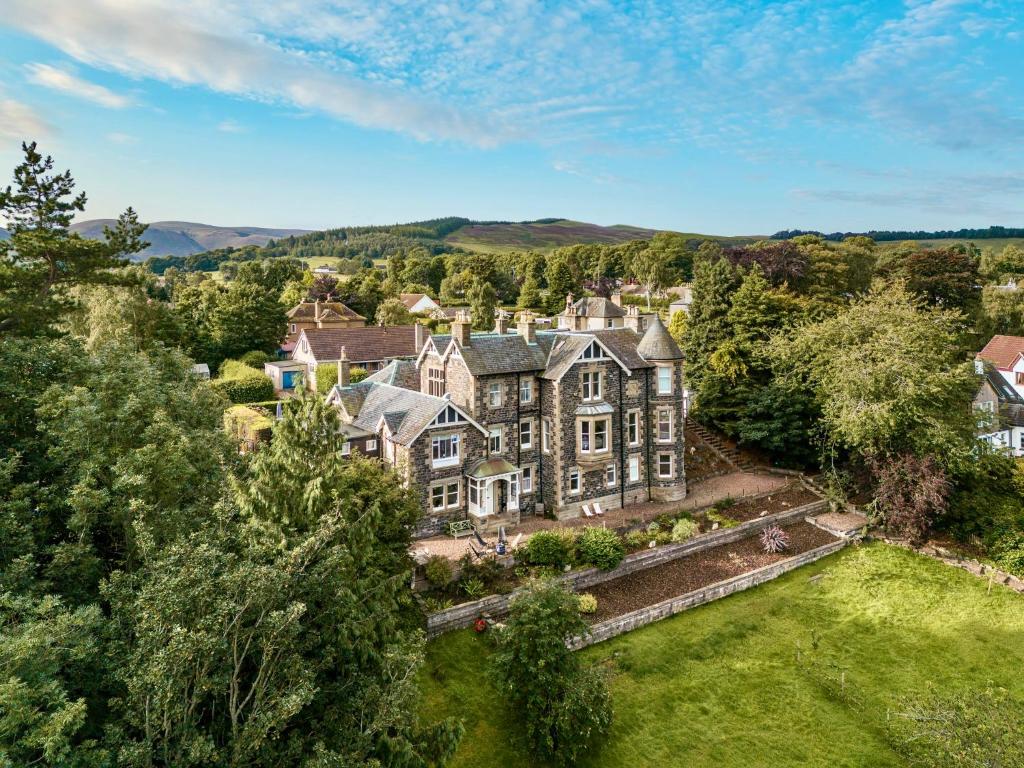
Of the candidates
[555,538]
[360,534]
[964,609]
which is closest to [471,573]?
[555,538]

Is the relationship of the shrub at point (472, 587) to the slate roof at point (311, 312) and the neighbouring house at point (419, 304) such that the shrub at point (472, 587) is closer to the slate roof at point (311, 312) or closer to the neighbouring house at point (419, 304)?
the slate roof at point (311, 312)

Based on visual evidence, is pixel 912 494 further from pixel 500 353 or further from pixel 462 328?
pixel 462 328

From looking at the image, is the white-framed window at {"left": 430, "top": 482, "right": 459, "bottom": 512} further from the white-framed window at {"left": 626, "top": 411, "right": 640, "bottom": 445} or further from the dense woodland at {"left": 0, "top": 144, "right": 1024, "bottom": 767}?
the white-framed window at {"left": 626, "top": 411, "right": 640, "bottom": 445}

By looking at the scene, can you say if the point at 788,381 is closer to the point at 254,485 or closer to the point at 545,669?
the point at 545,669

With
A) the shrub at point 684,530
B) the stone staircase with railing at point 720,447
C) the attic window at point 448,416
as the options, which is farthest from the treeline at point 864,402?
the attic window at point 448,416

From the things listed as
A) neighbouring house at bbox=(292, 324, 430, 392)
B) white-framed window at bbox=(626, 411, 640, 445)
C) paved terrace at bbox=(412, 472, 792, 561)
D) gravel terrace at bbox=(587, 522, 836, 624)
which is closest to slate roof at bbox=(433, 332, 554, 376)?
white-framed window at bbox=(626, 411, 640, 445)
